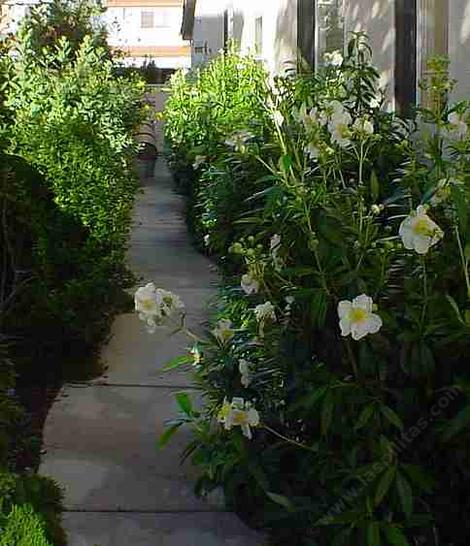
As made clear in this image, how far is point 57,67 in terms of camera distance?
8.77 m

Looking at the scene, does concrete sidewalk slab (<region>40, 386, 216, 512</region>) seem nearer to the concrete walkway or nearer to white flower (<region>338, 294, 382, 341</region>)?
the concrete walkway

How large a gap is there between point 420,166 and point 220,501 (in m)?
1.81

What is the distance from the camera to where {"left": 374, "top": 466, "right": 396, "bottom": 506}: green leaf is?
3268 millimetres

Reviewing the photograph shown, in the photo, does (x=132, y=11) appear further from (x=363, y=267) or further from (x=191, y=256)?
(x=363, y=267)

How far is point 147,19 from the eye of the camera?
4628 centimetres

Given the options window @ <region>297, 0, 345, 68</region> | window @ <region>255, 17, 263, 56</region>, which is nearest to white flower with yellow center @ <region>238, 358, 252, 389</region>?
window @ <region>297, 0, 345, 68</region>

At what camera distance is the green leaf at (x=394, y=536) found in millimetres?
3318

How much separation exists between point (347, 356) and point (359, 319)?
→ 0.32m

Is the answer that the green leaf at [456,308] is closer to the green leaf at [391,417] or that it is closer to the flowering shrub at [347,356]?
the flowering shrub at [347,356]

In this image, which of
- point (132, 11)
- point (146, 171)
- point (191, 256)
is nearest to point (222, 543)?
point (191, 256)

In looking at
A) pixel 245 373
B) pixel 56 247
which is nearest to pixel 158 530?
pixel 245 373

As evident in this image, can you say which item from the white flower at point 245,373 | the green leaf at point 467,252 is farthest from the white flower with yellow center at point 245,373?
the green leaf at point 467,252

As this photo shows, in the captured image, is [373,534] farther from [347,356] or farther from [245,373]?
[245,373]

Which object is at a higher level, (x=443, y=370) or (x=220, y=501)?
(x=443, y=370)
